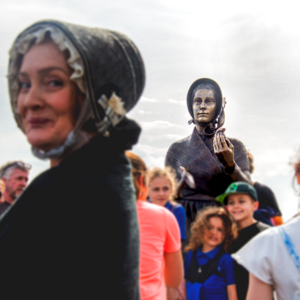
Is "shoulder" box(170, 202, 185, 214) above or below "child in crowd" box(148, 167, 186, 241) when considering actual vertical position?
below

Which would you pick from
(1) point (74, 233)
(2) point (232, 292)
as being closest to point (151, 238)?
(1) point (74, 233)

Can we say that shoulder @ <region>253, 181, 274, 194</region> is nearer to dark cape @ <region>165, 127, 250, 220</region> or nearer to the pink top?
dark cape @ <region>165, 127, 250, 220</region>

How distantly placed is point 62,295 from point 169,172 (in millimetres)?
1103

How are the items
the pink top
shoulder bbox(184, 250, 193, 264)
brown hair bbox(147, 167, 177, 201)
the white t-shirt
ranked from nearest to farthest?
1. the pink top
2. the white t-shirt
3. brown hair bbox(147, 167, 177, 201)
4. shoulder bbox(184, 250, 193, 264)

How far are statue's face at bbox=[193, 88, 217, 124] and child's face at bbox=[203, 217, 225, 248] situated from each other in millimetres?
981

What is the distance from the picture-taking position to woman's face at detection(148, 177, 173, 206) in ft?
7.49

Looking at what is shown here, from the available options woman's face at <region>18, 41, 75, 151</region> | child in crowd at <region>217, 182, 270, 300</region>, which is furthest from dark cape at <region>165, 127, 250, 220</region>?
woman's face at <region>18, 41, 75, 151</region>

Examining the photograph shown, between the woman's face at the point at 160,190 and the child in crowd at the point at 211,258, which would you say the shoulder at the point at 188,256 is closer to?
the child in crowd at the point at 211,258

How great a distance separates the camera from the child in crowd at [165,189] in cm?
223

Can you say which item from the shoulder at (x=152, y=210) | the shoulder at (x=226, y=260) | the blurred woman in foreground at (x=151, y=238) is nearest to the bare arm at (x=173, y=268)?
the blurred woman in foreground at (x=151, y=238)

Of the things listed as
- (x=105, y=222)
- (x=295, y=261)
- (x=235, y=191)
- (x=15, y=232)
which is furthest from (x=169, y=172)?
(x=15, y=232)

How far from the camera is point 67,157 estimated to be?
4.18 feet

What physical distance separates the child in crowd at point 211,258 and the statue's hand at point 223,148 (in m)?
0.61

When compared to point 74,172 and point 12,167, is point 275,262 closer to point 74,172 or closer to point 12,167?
point 74,172
